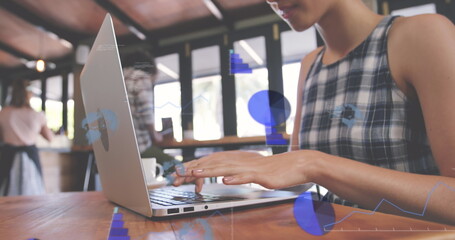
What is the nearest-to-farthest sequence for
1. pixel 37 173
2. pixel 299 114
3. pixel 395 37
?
pixel 395 37, pixel 299 114, pixel 37 173

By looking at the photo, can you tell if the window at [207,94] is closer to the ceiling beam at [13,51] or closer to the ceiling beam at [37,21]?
the ceiling beam at [37,21]

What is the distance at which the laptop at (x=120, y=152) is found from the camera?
1.06 feet

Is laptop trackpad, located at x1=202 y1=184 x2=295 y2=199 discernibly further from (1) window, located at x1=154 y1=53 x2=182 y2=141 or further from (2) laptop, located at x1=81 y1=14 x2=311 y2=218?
(1) window, located at x1=154 y1=53 x2=182 y2=141

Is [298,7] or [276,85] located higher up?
[298,7]

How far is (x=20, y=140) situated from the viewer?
695 mm

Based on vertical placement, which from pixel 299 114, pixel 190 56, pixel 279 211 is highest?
pixel 190 56

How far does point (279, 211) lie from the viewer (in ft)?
1.16

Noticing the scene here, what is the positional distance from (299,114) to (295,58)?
119 millimetres

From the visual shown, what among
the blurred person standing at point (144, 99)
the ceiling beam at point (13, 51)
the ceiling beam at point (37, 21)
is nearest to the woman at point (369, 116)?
the blurred person standing at point (144, 99)

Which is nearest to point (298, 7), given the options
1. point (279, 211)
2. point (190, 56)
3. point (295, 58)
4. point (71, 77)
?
point (295, 58)

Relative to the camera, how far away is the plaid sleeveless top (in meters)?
0.43

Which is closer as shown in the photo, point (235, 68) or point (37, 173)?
point (235, 68)

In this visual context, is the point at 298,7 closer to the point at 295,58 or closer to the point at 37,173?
the point at 295,58
